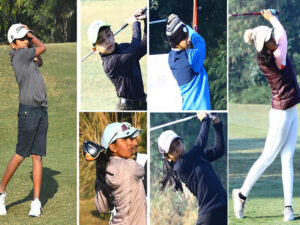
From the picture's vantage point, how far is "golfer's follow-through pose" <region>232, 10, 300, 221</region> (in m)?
7.33

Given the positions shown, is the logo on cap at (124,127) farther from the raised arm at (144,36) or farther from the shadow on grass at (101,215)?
the shadow on grass at (101,215)

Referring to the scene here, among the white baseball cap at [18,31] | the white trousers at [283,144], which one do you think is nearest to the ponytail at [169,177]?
the white trousers at [283,144]

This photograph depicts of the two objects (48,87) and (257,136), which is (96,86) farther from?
(48,87)

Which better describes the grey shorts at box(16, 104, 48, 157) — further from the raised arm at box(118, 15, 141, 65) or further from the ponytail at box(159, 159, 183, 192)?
the ponytail at box(159, 159, 183, 192)

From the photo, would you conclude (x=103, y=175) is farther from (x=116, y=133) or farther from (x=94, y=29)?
(x=94, y=29)

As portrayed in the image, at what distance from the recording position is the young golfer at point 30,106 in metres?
7.95

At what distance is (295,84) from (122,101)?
148 centimetres

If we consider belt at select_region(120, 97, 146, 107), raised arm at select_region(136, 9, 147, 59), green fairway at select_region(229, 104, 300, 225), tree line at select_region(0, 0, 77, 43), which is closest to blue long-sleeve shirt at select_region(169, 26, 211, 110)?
raised arm at select_region(136, 9, 147, 59)

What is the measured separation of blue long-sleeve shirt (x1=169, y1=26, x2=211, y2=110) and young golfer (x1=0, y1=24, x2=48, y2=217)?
3.93 ft

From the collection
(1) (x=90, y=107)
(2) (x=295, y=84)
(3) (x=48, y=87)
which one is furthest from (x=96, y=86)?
(3) (x=48, y=87)

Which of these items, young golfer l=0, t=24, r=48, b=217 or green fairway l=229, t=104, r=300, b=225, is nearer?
green fairway l=229, t=104, r=300, b=225

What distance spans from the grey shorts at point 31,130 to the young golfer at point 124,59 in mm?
708

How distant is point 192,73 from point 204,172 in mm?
825

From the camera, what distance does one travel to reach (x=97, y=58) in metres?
7.85
